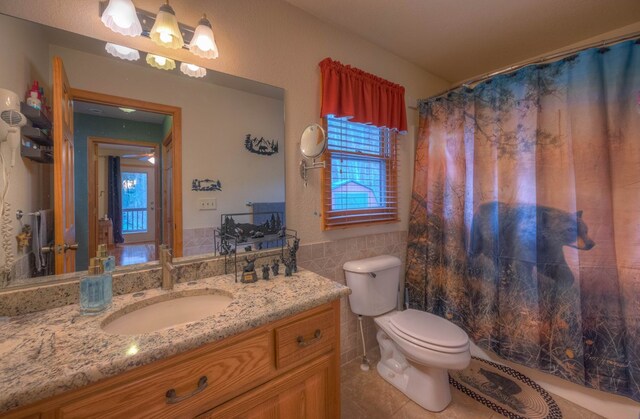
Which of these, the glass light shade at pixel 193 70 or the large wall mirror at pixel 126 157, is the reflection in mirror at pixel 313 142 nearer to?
the large wall mirror at pixel 126 157

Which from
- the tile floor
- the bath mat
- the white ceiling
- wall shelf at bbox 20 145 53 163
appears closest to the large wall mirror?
wall shelf at bbox 20 145 53 163

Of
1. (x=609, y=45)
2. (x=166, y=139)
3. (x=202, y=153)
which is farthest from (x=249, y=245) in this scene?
(x=609, y=45)

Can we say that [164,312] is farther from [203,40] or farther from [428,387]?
[428,387]

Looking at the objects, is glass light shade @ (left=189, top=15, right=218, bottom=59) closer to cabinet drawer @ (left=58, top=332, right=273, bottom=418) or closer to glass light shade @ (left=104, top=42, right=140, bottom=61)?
glass light shade @ (left=104, top=42, right=140, bottom=61)

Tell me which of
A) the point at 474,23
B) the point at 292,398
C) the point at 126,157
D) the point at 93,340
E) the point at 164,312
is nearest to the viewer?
the point at 93,340

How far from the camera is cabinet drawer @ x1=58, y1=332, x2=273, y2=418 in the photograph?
0.61m

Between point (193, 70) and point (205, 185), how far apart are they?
551mm

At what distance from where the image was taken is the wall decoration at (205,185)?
128 cm

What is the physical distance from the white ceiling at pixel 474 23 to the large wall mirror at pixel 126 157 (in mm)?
751

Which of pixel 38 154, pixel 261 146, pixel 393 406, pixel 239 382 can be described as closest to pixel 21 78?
pixel 38 154

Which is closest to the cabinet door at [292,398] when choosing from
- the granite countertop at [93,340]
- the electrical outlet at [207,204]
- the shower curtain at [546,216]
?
the granite countertop at [93,340]

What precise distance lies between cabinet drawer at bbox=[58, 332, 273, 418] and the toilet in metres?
0.95

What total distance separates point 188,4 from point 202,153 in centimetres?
68

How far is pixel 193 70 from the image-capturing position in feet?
4.03
